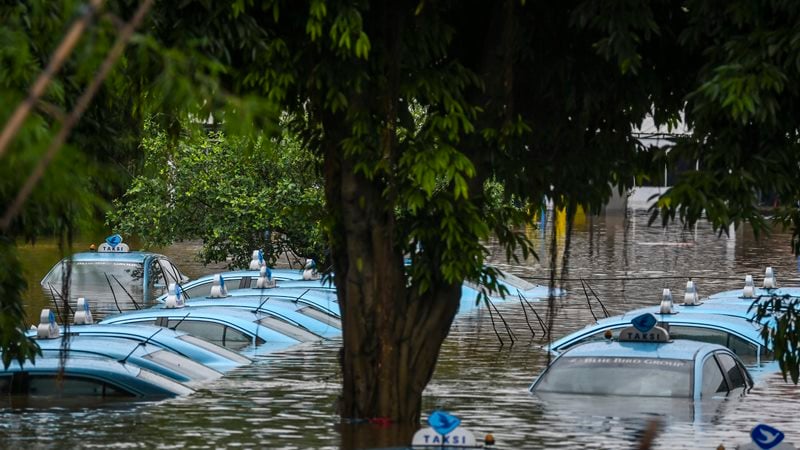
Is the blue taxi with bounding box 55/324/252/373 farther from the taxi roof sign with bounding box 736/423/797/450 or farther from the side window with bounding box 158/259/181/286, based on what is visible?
the taxi roof sign with bounding box 736/423/797/450

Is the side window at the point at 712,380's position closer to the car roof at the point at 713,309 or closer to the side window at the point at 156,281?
the car roof at the point at 713,309

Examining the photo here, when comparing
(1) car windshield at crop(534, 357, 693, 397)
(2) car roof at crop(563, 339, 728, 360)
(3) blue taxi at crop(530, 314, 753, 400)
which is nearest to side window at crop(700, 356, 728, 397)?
(3) blue taxi at crop(530, 314, 753, 400)

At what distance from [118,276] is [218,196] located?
2.73m

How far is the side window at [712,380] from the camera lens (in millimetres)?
14982

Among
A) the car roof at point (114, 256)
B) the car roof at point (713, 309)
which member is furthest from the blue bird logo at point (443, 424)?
the car roof at point (114, 256)

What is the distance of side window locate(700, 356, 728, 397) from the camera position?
1498 cm

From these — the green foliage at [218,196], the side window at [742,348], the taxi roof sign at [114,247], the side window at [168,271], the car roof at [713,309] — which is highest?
the green foliage at [218,196]

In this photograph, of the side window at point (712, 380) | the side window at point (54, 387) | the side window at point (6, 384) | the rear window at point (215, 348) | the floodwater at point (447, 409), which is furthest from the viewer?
the rear window at point (215, 348)

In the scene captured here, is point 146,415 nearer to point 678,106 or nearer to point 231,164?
point 678,106

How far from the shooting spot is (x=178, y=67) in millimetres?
6441

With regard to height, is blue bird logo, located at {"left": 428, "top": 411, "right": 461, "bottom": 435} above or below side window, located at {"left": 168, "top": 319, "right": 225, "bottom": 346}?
above

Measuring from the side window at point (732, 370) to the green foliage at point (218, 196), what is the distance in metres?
9.93

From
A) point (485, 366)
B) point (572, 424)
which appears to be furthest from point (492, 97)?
point (485, 366)

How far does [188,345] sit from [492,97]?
277 inches
